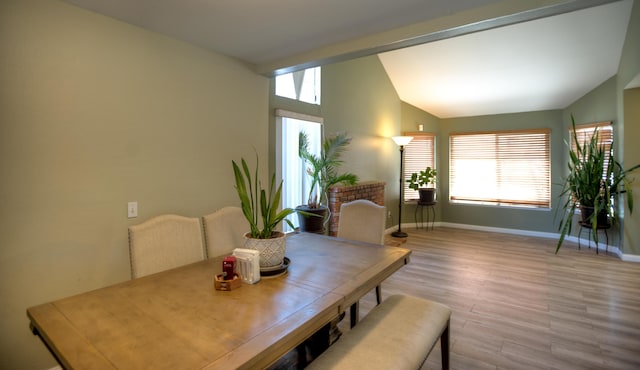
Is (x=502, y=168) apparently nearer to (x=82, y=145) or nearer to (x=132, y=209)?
(x=132, y=209)

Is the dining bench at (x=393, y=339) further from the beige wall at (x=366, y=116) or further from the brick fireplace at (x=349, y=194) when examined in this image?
the beige wall at (x=366, y=116)

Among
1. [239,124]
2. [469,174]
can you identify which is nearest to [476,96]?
[469,174]

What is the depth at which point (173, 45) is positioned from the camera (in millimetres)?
2510

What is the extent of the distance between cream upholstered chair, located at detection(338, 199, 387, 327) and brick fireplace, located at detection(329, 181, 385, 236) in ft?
5.27

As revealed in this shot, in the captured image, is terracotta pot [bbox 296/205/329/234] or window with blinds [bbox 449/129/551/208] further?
window with blinds [bbox 449/129/551/208]

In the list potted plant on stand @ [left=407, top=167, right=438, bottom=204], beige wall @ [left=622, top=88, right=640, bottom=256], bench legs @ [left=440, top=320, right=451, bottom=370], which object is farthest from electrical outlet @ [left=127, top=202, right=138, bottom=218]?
beige wall @ [left=622, top=88, right=640, bottom=256]

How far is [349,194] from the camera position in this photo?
479cm

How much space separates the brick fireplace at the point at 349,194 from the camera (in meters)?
4.54

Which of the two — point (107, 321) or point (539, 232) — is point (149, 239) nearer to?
point (107, 321)

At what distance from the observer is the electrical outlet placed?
228 cm

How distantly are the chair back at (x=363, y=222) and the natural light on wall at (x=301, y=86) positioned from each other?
1823 mm

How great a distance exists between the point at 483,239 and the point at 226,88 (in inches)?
195

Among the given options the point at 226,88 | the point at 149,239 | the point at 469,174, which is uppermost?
the point at 226,88

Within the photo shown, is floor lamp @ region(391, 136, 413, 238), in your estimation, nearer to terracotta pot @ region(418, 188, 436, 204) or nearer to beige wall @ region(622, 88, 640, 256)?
terracotta pot @ region(418, 188, 436, 204)
